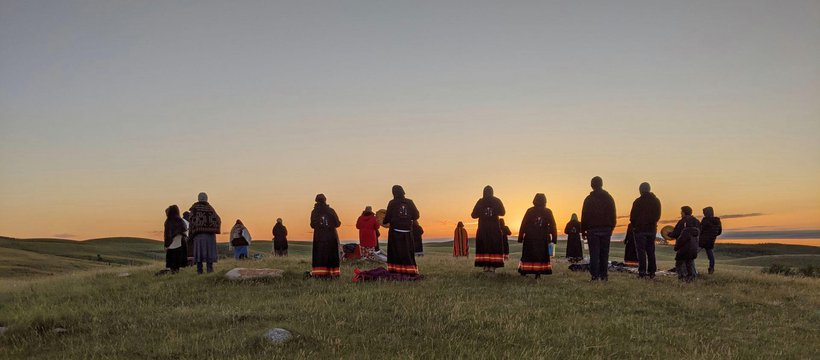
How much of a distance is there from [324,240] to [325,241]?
6 centimetres

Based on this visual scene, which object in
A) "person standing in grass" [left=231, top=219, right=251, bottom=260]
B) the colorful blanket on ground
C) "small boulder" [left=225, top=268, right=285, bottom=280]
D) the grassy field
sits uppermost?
"person standing in grass" [left=231, top=219, right=251, bottom=260]

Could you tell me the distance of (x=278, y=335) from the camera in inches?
398

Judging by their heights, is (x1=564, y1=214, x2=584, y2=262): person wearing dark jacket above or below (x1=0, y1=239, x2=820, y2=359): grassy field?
above

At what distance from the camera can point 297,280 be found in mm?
18078

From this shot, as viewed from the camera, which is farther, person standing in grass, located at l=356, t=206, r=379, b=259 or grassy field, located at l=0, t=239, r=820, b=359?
person standing in grass, located at l=356, t=206, r=379, b=259

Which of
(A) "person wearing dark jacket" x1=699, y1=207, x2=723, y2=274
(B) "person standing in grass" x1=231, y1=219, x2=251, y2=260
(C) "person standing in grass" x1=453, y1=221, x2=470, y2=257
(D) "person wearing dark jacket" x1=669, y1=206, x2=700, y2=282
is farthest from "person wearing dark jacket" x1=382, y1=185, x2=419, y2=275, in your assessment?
(B) "person standing in grass" x1=231, y1=219, x2=251, y2=260

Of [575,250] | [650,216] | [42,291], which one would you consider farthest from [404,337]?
[575,250]

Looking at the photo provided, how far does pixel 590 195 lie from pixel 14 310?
16568 millimetres

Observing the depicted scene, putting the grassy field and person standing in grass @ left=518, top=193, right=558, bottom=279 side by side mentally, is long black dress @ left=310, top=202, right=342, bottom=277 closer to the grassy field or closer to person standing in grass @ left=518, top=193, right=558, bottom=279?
the grassy field

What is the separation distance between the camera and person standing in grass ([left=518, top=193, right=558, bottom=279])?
19.2 m

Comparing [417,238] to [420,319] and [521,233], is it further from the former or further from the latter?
[420,319]

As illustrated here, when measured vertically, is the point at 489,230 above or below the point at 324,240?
above

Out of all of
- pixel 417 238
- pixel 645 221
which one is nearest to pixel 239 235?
pixel 417 238

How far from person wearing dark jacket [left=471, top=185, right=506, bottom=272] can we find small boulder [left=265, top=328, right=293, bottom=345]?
10.7m
